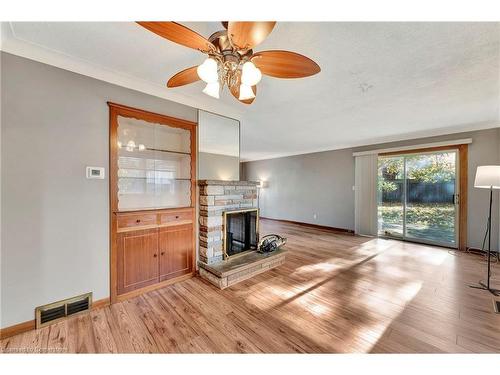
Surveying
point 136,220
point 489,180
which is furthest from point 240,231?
point 489,180

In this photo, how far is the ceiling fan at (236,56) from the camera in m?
1.04

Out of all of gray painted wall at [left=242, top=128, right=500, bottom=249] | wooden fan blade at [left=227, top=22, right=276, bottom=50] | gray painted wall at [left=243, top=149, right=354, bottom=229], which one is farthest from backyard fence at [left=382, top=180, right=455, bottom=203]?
wooden fan blade at [left=227, top=22, right=276, bottom=50]

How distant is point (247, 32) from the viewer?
104 cm

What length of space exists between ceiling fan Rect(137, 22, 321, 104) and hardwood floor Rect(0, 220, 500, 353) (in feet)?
6.46

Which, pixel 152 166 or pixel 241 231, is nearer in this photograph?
pixel 152 166

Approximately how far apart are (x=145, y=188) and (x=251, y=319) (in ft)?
6.53

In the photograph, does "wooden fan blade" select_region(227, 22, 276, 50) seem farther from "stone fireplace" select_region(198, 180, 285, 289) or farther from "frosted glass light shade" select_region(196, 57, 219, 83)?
"stone fireplace" select_region(198, 180, 285, 289)

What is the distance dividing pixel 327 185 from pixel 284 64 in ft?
17.4

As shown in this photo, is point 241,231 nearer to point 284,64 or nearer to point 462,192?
point 284,64

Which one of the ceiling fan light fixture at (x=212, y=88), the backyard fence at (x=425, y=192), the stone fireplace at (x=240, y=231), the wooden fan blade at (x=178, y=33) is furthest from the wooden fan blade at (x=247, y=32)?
the backyard fence at (x=425, y=192)

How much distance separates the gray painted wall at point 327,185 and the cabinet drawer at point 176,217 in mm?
4625
